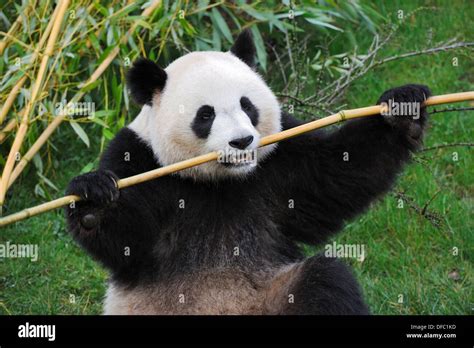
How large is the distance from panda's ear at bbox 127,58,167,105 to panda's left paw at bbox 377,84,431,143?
1.33m

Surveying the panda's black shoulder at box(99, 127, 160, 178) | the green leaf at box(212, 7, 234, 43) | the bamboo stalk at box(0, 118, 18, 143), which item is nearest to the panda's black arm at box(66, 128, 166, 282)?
the panda's black shoulder at box(99, 127, 160, 178)

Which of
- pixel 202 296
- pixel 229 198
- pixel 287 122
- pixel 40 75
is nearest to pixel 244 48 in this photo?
pixel 287 122

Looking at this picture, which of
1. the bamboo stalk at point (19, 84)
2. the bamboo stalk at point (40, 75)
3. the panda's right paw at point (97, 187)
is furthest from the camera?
the bamboo stalk at point (19, 84)

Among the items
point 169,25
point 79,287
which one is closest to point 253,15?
point 169,25

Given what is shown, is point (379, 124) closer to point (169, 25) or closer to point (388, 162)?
point (388, 162)

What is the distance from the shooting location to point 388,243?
731 cm

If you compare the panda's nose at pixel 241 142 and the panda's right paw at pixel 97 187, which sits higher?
the panda's nose at pixel 241 142

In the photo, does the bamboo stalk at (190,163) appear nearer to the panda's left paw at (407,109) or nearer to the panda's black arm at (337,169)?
the panda's left paw at (407,109)

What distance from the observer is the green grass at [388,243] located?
6.70 m

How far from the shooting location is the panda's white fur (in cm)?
533

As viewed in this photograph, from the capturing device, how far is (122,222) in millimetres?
5328

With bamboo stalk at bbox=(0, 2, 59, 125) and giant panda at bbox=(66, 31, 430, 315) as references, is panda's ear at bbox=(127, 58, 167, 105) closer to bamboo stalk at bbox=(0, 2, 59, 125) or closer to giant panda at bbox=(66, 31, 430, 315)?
giant panda at bbox=(66, 31, 430, 315)

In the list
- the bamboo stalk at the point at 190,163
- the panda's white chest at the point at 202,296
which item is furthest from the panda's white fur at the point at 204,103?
the panda's white chest at the point at 202,296

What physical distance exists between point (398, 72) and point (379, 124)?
373 cm
